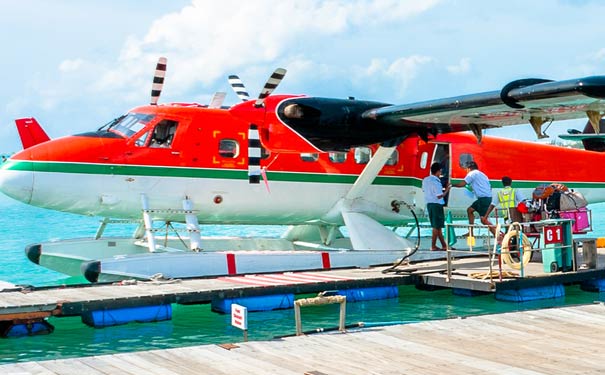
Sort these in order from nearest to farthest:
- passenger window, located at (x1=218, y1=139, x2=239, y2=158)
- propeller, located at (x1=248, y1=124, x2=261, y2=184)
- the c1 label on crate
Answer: the c1 label on crate → propeller, located at (x1=248, y1=124, x2=261, y2=184) → passenger window, located at (x1=218, y1=139, x2=239, y2=158)

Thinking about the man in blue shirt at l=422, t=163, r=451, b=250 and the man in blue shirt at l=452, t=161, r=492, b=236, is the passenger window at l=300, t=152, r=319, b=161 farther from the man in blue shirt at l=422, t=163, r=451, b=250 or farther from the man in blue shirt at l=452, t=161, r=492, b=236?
the man in blue shirt at l=452, t=161, r=492, b=236

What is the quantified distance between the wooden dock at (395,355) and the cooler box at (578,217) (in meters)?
5.46

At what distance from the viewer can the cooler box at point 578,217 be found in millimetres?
13773

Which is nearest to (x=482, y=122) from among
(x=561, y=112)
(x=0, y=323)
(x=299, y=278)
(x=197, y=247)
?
(x=561, y=112)

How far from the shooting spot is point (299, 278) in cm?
1221

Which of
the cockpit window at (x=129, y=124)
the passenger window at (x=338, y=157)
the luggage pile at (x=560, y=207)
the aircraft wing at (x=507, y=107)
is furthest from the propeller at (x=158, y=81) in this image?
the luggage pile at (x=560, y=207)

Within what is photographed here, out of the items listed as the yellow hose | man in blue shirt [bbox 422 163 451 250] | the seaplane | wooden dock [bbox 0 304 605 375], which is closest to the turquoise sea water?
the yellow hose

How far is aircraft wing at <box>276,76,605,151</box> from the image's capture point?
39.9 feet

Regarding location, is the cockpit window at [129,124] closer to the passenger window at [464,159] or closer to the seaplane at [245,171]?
the seaplane at [245,171]

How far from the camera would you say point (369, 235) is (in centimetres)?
1470

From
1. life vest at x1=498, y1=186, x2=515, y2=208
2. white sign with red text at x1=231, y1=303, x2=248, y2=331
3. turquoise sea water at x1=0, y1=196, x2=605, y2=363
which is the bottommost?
turquoise sea water at x1=0, y1=196, x2=605, y2=363

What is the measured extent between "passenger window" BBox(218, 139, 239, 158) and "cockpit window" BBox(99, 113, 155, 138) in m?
1.20

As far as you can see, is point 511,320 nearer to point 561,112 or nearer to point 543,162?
point 561,112

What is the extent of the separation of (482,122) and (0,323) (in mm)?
8149
